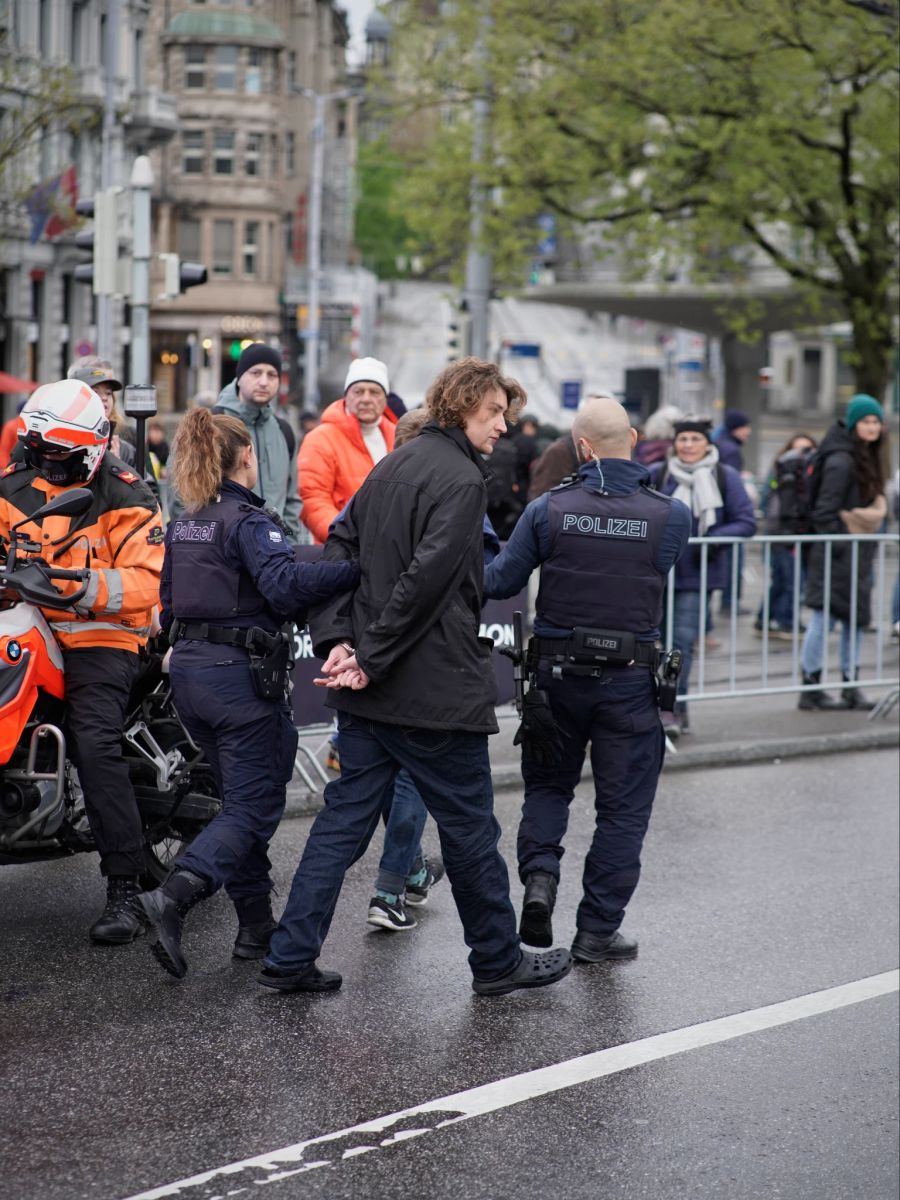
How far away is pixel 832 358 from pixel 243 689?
94.6 metres

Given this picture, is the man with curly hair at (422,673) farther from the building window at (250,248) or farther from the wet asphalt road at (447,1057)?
the building window at (250,248)

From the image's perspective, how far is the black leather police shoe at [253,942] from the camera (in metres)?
5.97

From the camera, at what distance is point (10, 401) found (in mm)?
45031

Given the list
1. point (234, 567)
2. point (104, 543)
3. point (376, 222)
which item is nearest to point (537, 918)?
point (234, 567)

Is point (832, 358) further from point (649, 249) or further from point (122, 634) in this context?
point (122, 634)

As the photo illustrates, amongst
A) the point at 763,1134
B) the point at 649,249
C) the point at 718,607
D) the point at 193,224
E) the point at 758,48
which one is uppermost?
the point at 193,224

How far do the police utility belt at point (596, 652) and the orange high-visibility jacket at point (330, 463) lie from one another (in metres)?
2.45

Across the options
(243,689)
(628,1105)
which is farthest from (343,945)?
(628,1105)

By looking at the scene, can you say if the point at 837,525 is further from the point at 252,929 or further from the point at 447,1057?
the point at 447,1057

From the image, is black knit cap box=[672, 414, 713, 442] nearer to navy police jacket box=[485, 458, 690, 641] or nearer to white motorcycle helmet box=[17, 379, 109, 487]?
navy police jacket box=[485, 458, 690, 641]

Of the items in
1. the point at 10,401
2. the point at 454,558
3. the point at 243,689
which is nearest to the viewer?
the point at 454,558

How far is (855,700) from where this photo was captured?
1166 cm

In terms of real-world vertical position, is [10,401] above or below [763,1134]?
above

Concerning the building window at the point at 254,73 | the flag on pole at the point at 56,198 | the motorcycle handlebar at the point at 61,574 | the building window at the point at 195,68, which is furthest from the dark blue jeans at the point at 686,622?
the building window at the point at 254,73
